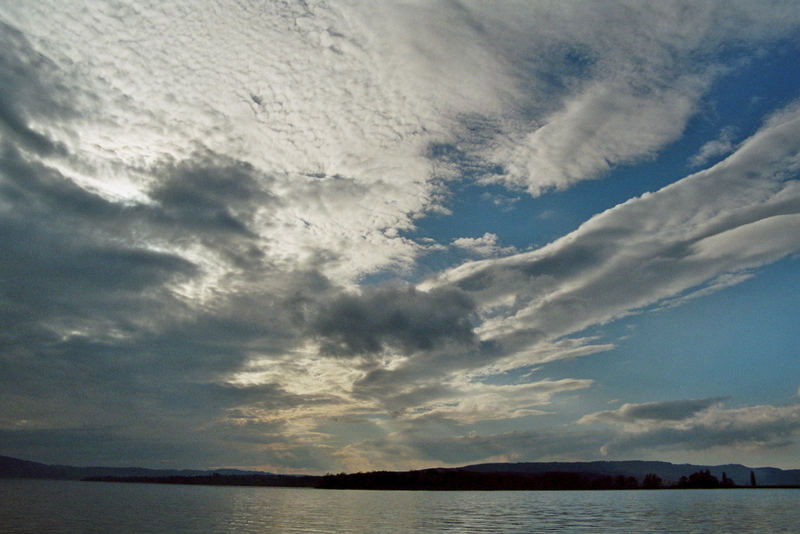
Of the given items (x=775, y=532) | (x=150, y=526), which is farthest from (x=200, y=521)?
(x=775, y=532)

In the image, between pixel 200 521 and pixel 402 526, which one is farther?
pixel 200 521

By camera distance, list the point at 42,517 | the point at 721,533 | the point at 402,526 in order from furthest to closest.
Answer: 1. the point at 42,517
2. the point at 402,526
3. the point at 721,533

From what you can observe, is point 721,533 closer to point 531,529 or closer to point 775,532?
point 775,532

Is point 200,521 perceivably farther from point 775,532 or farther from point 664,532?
point 775,532

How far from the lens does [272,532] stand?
293 ft

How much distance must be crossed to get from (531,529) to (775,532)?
40.3 meters

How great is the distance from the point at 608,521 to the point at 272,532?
229 ft

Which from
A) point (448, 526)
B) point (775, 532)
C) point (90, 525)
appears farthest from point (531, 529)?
point (90, 525)

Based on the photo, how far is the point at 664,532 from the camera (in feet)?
294

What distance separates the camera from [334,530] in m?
93.1

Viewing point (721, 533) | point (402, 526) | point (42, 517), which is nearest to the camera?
point (721, 533)

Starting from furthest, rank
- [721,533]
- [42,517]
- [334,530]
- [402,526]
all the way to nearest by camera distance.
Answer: [42,517]
[402,526]
[334,530]
[721,533]

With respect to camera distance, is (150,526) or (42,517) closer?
(150,526)

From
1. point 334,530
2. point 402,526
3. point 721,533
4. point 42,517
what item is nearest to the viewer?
point 721,533
